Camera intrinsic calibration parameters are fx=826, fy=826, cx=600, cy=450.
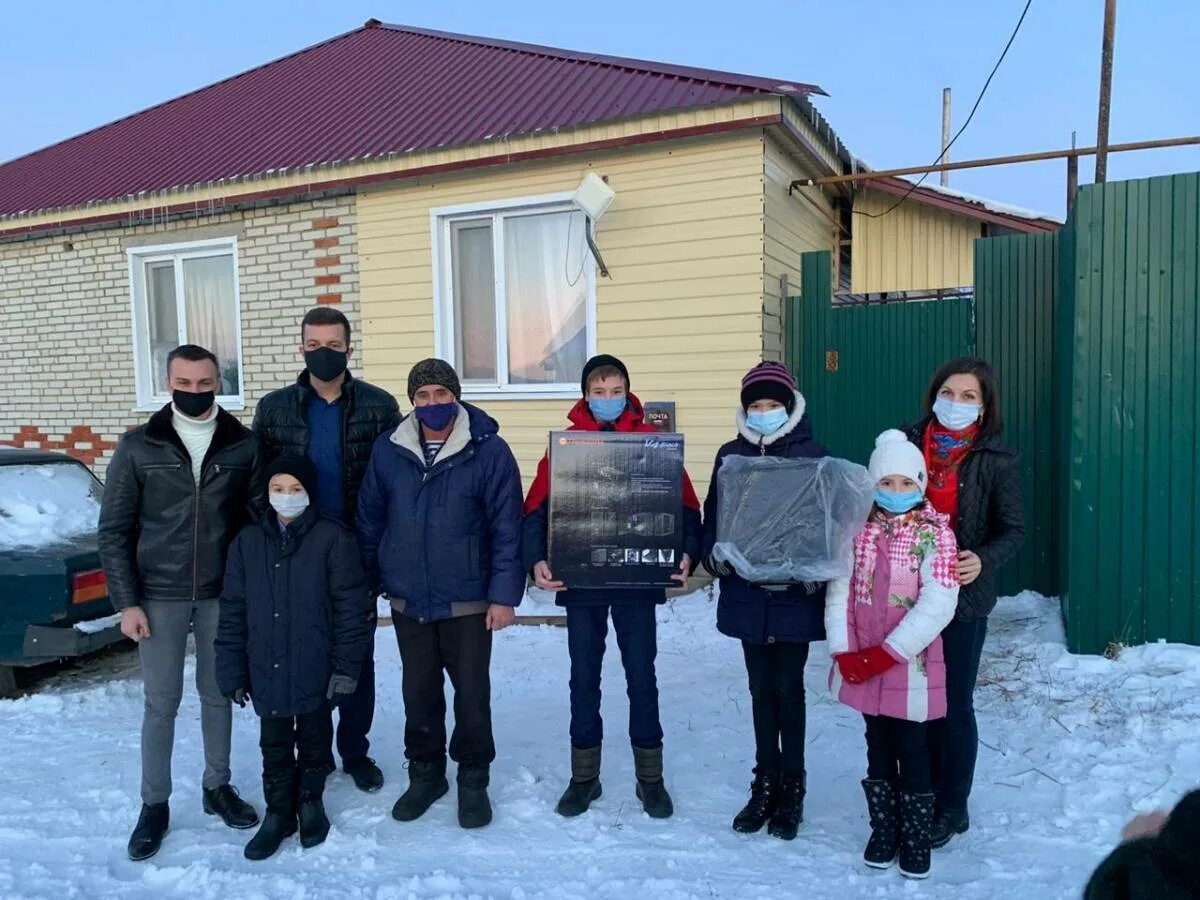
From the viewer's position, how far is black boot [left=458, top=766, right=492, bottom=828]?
3.19m

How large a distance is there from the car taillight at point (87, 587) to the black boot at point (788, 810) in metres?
3.79

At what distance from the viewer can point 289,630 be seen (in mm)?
3018

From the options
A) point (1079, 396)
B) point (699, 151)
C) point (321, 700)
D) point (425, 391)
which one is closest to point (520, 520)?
point (425, 391)

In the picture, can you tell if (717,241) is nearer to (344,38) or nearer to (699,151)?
(699,151)

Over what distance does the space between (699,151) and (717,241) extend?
2.17ft

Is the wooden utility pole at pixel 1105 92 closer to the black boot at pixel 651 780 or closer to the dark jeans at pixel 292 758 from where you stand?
the black boot at pixel 651 780

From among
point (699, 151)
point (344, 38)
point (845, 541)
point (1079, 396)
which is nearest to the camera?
point (845, 541)

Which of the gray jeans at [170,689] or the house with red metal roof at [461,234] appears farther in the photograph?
the house with red metal roof at [461,234]

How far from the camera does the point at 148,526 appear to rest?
123 inches

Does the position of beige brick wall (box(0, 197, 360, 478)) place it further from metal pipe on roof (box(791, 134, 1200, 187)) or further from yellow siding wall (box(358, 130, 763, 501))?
metal pipe on roof (box(791, 134, 1200, 187))

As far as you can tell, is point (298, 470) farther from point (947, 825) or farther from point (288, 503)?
point (947, 825)

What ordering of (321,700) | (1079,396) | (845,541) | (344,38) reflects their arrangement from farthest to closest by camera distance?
1. (344,38)
2. (1079,396)
3. (321,700)
4. (845,541)

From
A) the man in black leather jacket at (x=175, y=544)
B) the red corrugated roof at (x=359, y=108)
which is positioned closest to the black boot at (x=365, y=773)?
the man in black leather jacket at (x=175, y=544)

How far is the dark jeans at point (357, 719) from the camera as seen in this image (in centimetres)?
358
